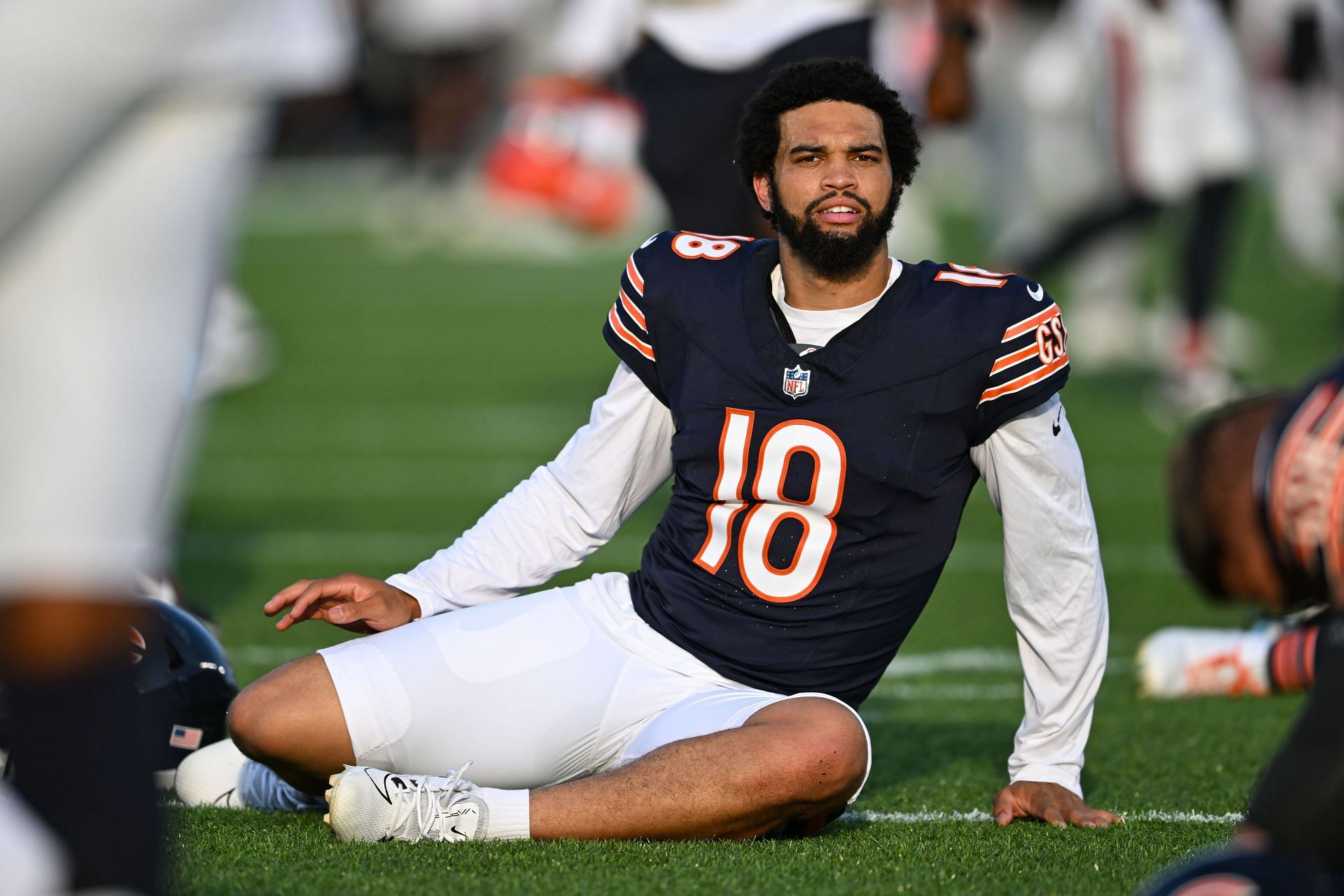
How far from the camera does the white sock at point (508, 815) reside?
8.98 feet

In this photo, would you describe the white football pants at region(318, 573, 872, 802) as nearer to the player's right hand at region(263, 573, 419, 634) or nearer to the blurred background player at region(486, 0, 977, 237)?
the player's right hand at region(263, 573, 419, 634)

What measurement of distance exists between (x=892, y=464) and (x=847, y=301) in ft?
0.96

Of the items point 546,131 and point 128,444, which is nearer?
point 128,444

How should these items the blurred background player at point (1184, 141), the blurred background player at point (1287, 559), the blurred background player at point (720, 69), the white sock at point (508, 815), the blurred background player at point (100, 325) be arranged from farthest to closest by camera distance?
the blurred background player at point (1184, 141) < the blurred background player at point (720, 69) < the white sock at point (508, 815) < the blurred background player at point (1287, 559) < the blurred background player at point (100, 325)

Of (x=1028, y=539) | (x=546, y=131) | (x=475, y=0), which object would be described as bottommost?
(x=1028, y=539)

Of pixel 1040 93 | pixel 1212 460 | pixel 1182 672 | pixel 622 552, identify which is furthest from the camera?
pixel 1040 93

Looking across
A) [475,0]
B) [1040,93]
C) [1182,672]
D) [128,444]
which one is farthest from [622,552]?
[475,0]

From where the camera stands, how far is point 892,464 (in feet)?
9.42

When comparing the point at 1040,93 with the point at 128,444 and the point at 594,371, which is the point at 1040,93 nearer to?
the point at 594,371

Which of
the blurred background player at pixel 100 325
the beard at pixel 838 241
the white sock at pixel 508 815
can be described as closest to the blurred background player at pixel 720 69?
the beard at pixel 838 241

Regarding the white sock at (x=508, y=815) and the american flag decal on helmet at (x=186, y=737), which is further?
the american flag decal on helmet at (x=186, y=737)

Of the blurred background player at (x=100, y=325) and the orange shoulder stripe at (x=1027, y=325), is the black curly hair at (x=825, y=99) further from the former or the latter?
the blurred background player at (x=100, y=325)

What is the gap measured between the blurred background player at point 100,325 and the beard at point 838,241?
1.43m

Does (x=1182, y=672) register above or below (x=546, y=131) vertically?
below
